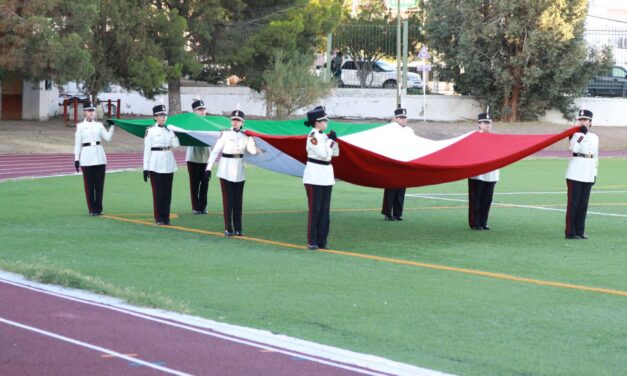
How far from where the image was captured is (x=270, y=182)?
73.2 ft

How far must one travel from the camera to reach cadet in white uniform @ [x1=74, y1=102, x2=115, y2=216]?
50.0 ft

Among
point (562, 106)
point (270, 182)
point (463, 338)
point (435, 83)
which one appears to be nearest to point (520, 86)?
point (562, 106)

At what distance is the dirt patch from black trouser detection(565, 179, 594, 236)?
18.5 meters

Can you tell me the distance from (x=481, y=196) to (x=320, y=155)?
322 centimetres

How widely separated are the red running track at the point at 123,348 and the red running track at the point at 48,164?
47.6 ft

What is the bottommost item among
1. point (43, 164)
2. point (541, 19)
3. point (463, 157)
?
point (43, 164)

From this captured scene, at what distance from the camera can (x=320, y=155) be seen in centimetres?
1216

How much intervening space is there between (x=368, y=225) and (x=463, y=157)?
77.6 inches

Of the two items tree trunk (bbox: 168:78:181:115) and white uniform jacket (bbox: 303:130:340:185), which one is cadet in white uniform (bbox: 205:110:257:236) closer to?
white uniform jacket (bbox: 303:130:340:185)

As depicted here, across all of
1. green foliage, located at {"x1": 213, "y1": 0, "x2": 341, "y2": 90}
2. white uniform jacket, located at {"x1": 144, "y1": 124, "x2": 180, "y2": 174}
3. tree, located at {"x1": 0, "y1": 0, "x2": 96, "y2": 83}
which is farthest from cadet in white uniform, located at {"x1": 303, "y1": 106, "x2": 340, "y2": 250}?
green foliage, located at {"x1": 213, "y1": 0, "x2": 341, "y2": 90}

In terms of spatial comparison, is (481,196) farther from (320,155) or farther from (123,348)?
(123,348)

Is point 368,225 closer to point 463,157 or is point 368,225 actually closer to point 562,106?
point 463,157

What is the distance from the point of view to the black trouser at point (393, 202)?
50.3 ft

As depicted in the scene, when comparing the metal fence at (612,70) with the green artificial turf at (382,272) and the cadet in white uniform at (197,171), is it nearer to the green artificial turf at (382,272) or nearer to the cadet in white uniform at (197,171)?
the green artificial turf at (382,272)
